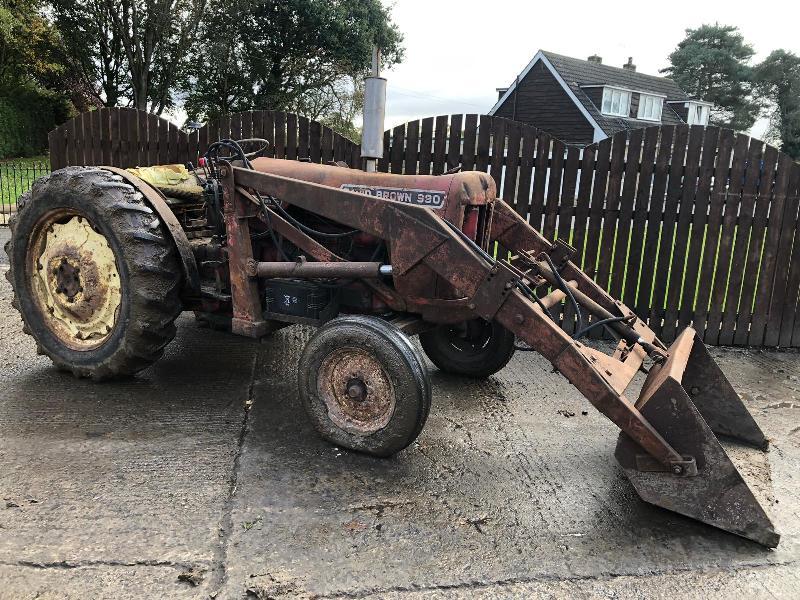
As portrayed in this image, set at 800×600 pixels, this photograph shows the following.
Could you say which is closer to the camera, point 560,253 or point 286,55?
point 560,253

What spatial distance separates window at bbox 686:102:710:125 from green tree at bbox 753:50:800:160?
1682 centimetres

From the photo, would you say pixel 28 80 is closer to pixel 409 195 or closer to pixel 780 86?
pixel 409 195

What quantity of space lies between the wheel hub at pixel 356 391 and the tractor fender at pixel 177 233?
1.31 meters

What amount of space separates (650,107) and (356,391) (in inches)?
1471

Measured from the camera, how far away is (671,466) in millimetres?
2996

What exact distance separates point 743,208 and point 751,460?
327cm

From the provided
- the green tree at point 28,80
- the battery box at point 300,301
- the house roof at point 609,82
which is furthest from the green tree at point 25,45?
the battery box at point 300,301

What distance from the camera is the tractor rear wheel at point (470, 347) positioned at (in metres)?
4.79

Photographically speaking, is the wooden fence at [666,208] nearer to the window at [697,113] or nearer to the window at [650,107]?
the window at [650,107]

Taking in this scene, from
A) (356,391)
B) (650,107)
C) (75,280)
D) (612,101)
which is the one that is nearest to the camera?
(356,391)

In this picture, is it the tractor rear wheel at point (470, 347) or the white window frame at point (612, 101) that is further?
the white window frame at point (612, 101)

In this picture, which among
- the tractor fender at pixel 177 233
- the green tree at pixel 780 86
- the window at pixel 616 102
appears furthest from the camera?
the green tree at pixel 780 86

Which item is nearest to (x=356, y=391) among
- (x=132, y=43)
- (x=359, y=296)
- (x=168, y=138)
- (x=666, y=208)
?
(x=359, y=296)

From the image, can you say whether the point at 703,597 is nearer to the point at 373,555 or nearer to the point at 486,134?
the point at 373,555
